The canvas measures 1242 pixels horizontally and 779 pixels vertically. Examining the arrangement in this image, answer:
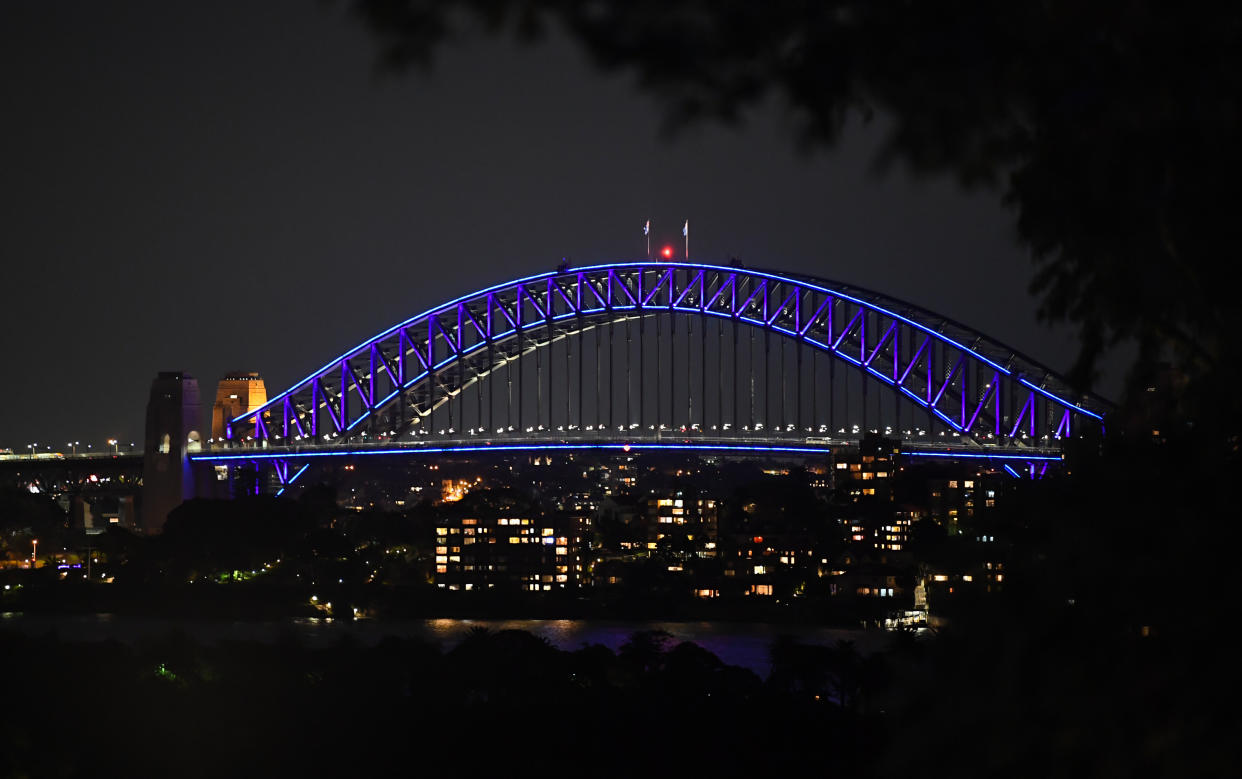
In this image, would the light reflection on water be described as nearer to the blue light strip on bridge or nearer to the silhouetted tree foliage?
the blue light strip on bridge

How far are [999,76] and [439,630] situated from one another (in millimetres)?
52594

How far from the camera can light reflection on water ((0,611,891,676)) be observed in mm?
50750

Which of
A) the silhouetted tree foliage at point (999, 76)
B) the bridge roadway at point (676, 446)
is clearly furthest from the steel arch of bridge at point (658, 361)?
the silhouetted tree foliage at point (999, 76)

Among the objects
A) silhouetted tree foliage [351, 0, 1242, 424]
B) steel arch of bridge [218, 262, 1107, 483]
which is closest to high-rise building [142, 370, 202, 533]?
steel arch of bridge [218, 262, 1107, 483]

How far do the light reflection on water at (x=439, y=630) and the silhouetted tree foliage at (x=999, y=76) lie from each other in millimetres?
41992

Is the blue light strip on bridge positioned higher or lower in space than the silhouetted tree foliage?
higher

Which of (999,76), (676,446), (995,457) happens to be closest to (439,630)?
(676,446)

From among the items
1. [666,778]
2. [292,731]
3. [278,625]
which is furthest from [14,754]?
[278,625]

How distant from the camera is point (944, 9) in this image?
4.68 meters

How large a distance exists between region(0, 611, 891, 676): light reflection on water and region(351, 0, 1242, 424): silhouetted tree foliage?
42.0 m

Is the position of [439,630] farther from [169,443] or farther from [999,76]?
[999,76]

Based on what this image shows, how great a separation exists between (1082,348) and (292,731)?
81.2 feet

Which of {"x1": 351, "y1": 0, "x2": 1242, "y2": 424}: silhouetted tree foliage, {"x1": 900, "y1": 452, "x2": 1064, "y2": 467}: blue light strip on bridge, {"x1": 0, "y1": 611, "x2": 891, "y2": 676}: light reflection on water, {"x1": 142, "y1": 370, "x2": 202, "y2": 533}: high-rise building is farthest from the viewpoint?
{"x1": 142, "y1": 370, "x2": 202, "y2": 533}: high-rise building

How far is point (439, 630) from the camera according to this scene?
56.3 m
